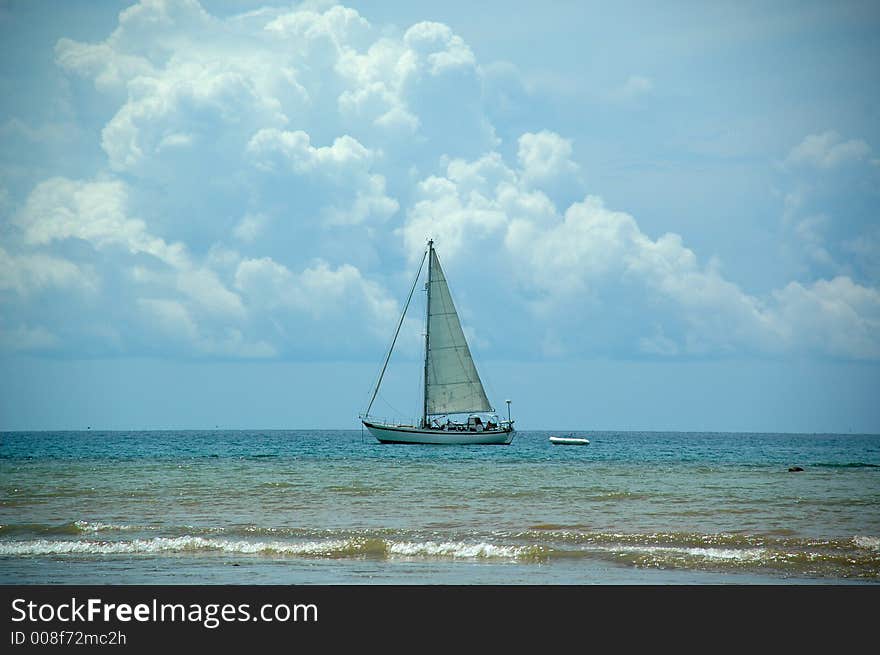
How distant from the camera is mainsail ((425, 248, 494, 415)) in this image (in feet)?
263

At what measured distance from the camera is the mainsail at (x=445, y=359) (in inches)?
3152

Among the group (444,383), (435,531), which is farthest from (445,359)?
(435,531)

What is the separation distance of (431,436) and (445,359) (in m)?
7.88

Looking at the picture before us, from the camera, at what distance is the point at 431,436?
273 feet

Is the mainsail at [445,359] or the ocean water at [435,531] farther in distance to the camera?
the mainsail at [445,359]

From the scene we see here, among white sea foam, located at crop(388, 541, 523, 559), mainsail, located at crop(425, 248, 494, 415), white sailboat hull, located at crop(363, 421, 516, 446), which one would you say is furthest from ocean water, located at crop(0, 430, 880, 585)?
white sailboat hull, located at crop(363, 421, 516, 446)

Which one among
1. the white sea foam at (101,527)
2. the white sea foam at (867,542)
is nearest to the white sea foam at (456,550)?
the white sea foam at (101,527)

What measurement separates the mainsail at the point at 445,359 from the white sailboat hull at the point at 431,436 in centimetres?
228

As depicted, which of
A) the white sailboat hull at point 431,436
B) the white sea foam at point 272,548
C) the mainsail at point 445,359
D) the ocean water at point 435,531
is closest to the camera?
the ocean water at point 435,531

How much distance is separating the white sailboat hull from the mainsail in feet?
7.47

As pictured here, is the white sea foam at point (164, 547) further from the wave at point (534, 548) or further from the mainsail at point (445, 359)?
the mainsail at point (445, 359)

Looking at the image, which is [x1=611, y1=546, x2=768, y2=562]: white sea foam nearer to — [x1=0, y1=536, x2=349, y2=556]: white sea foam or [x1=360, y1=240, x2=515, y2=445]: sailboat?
[x1=0, y1=536, x2=349, y2=556]: white sea foam
